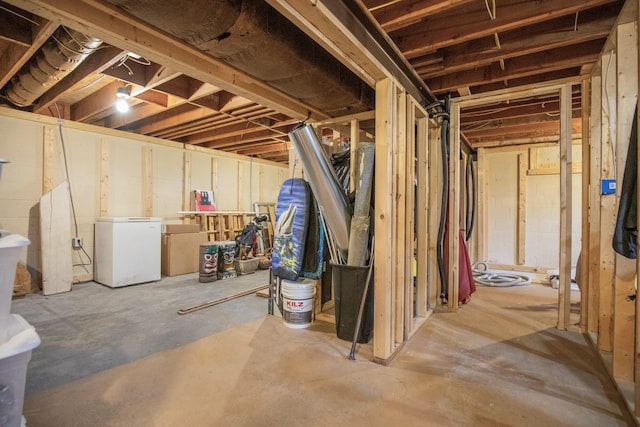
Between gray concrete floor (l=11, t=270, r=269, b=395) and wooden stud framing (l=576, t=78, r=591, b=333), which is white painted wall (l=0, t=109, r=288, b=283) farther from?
wooden stud framing (l=576, t=78, r=591, b=333)

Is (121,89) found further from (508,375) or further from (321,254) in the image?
(508,375)

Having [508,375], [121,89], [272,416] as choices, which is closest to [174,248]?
[121,89]

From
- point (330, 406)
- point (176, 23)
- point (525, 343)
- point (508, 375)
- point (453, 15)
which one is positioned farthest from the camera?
point (525, 343)

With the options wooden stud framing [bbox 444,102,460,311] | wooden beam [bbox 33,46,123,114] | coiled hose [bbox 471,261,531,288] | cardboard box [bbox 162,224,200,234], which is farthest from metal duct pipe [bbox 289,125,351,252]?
cardboard box [bbox 162,224,200,234]

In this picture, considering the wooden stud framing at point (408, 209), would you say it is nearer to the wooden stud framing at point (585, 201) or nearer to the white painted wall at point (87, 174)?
the wooden stud framing at point (585, 201)

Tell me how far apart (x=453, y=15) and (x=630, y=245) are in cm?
187

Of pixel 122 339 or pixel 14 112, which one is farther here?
pixel 14 112

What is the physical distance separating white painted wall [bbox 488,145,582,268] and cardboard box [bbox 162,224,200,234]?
17.3 feet

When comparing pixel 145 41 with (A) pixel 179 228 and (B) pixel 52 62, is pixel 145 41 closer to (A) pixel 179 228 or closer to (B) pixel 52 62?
(B) pixel 52 62

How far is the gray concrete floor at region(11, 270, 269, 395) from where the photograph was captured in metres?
2.08

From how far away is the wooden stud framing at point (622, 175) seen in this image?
5.76 ft

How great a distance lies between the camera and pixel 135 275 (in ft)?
13.9

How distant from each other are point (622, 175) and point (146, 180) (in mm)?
5788

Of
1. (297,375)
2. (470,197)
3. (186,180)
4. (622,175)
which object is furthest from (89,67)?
(470,197)
